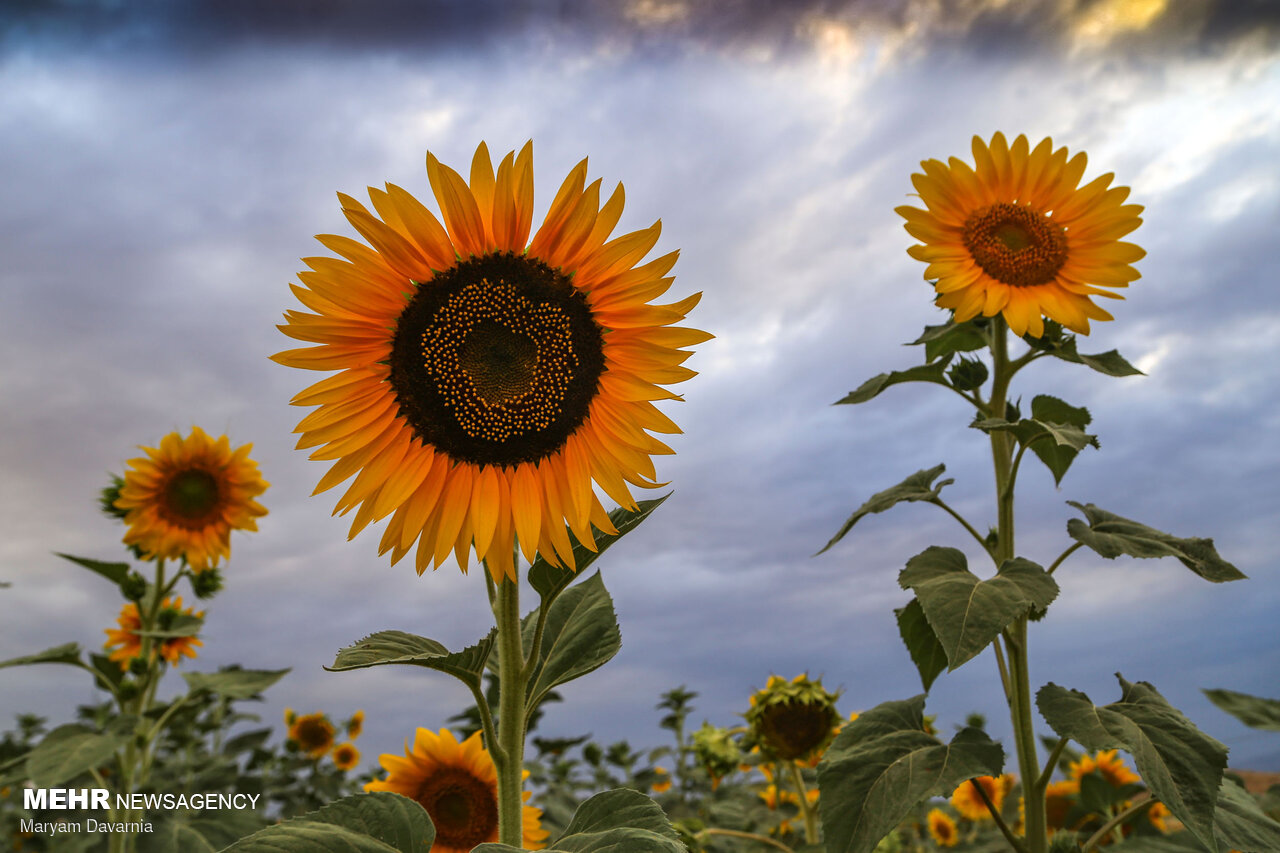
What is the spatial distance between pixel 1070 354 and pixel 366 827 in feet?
6.96

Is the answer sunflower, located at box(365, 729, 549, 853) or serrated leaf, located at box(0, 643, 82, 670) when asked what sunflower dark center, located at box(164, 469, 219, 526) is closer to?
serrated leaf, located at box(0, 643, 82, 670)

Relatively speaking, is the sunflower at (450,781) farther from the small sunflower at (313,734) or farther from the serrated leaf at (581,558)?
the small sunflower at (313,734)

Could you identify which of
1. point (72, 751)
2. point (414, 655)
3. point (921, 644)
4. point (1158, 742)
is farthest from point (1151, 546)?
point (72, 751)

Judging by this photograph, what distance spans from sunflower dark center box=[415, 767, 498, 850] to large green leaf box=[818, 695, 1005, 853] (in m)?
0.85

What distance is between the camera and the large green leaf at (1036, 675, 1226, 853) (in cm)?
177

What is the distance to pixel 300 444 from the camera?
1.58m

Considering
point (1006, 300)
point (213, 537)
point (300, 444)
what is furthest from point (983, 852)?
point (213, 537)

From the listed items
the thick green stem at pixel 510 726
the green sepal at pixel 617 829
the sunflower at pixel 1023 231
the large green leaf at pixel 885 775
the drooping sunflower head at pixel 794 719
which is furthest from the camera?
the drooping sunflower head at pixel 794 719

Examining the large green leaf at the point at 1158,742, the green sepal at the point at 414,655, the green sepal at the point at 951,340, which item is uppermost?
the green sepal at the point at 951,340

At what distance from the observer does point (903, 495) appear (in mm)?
2285

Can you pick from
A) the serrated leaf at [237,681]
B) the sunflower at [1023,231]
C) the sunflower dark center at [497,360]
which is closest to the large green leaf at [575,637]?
the sunflower dark center at [497,360]

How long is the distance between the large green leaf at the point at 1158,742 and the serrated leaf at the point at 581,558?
114 centimetres

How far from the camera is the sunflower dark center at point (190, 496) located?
4.15 metres

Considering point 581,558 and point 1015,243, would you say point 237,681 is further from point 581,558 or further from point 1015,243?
point 1015,243
